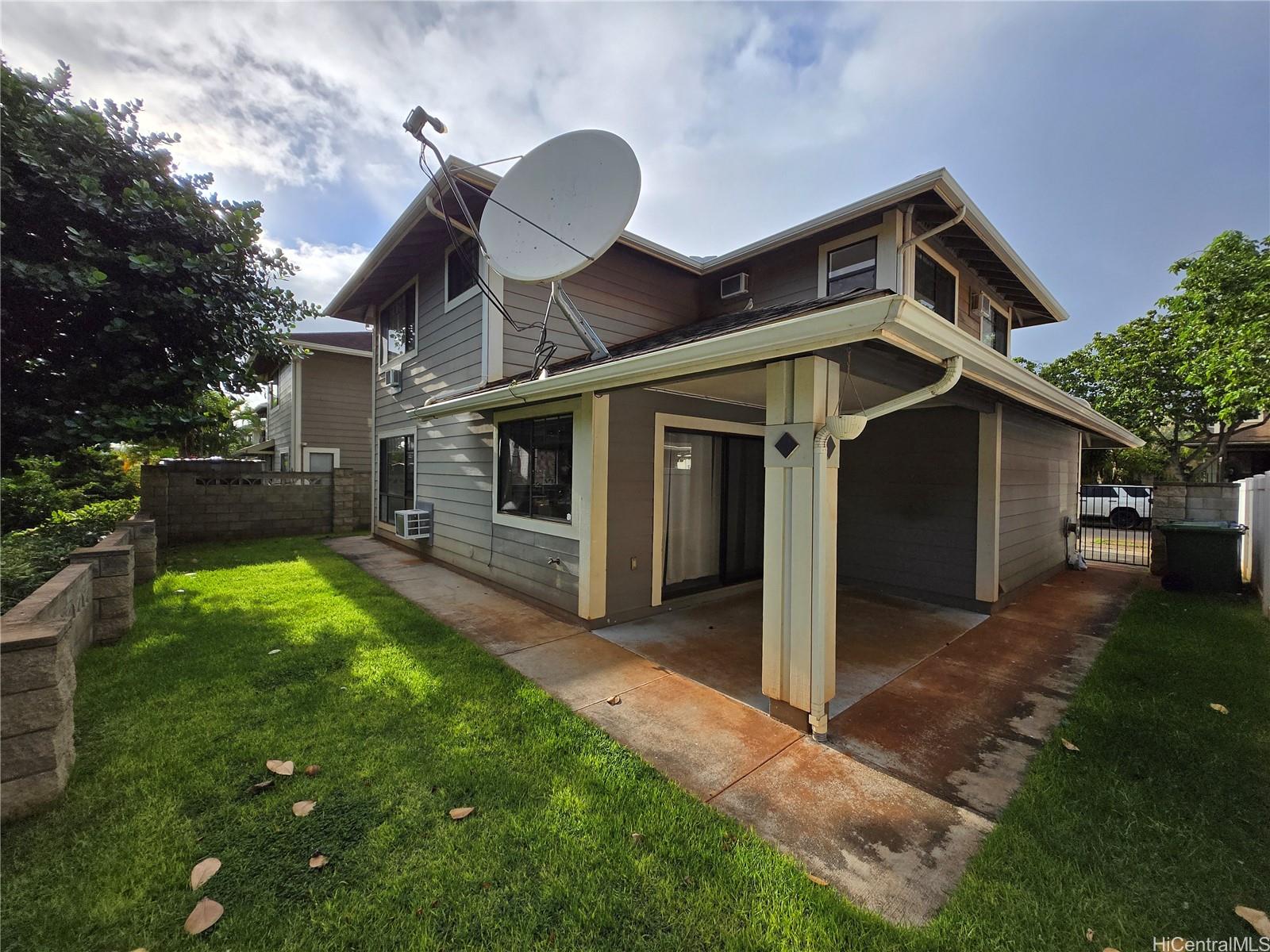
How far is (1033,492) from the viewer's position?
22.7ft

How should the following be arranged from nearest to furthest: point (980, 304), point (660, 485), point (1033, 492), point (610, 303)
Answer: point (660, 485) → point (610, 303) → point (1033, 492) → point (980, 304)

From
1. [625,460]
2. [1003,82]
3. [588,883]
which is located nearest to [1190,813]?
[588,883]

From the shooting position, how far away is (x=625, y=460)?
5133mm

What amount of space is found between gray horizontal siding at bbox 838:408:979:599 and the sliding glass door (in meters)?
1.29

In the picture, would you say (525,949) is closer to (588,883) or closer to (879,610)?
(588,883)

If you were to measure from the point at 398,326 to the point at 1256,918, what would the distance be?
11.1m

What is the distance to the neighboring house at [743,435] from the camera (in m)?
3.16

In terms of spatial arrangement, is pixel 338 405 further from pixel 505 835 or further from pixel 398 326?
pixel 505 835

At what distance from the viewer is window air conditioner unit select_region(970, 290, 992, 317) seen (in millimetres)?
7414

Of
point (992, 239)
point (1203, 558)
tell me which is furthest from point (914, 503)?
point (1203, 558)

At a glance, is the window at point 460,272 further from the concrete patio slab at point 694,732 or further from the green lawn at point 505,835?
the concrete patio slab at point 694,732

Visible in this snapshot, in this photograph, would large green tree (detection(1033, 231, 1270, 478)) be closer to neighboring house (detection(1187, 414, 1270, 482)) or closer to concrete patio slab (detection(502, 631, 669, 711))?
neighboring house (detection(1187, 414, 1270, 482))

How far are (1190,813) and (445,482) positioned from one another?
7911 mm

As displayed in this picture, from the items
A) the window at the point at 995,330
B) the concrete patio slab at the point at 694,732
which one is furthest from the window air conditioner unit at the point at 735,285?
the concrete patio slab at the point at 694,732
